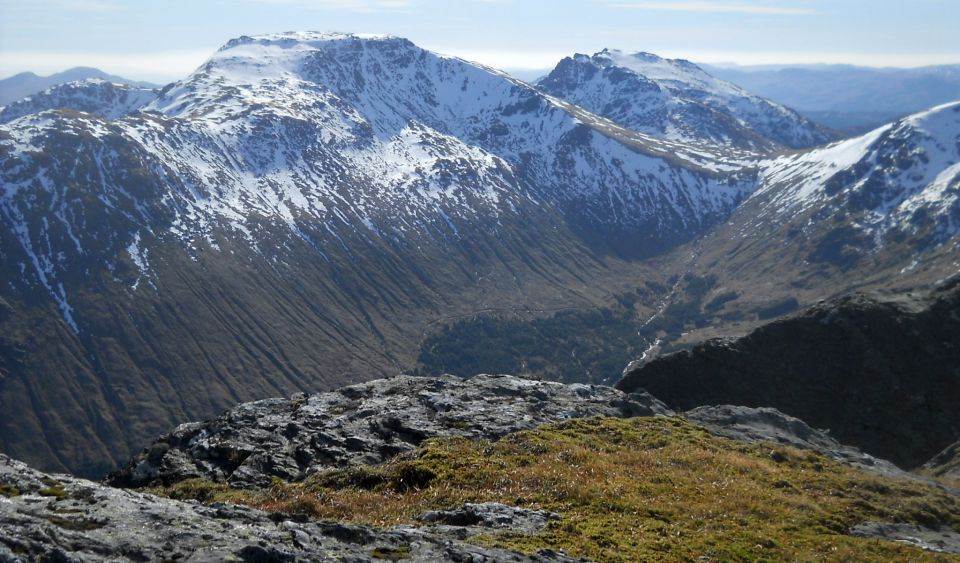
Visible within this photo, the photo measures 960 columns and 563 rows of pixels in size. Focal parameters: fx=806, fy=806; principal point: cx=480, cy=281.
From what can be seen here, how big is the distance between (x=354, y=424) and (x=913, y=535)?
30.2 metres

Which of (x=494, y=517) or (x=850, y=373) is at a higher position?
(x=494, y=517)

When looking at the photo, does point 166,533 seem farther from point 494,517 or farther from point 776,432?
point 776,432

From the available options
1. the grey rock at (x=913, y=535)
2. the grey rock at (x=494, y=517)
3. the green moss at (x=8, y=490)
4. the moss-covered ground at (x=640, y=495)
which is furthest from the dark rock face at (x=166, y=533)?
the grey rock at (x=913, y=535)

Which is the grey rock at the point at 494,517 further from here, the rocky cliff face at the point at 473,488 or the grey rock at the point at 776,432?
the grey rock at the point at 776,432

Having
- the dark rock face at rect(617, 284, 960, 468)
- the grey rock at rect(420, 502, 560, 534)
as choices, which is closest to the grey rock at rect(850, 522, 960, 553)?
the grey rock at rect(420, 502, 560, 534)

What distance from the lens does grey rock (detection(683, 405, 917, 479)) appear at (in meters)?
51.2

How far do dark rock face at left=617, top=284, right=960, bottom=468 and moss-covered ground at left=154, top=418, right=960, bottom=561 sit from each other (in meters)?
24.7

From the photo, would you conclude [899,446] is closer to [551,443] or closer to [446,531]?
[551,443]

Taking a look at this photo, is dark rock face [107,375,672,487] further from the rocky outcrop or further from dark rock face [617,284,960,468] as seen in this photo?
the rocky outcrop

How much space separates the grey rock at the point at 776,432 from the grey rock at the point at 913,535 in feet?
37.9

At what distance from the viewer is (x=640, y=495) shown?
36.8 m

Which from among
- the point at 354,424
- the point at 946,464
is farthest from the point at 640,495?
the point at 946,464

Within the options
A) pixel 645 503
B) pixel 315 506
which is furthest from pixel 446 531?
pixel 645 503

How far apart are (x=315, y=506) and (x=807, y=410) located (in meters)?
53.3
